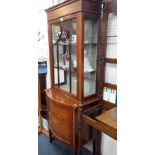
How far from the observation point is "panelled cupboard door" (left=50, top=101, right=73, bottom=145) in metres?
1.80

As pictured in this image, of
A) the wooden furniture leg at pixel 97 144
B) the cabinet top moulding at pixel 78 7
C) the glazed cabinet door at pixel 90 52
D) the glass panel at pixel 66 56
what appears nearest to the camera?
the cabinet top moulding at pixel 78 7

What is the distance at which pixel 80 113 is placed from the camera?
169 centimetres

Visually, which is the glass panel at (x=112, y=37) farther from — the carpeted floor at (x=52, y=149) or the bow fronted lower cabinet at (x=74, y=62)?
the carpeted floor at (x=52, y=149)

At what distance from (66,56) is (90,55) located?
32 cm

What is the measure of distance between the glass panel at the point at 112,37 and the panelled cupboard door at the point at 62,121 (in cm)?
71

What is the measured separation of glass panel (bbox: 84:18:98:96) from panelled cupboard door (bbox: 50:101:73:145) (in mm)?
300

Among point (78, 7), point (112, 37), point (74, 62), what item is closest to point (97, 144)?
point (74, 62)

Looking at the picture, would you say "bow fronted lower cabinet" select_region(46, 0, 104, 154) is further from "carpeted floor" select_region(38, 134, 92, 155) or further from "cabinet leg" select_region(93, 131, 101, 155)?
"carpeted floor" select_region(38, 134, 92, 155)

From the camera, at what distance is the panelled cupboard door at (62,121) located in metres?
1.80

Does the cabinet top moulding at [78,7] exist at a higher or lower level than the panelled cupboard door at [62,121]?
higher

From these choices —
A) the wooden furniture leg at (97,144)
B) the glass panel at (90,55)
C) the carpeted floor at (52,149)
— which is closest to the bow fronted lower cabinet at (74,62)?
the glass panel at (90,55)
